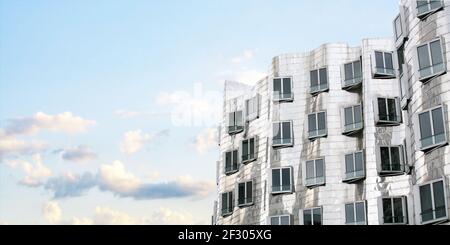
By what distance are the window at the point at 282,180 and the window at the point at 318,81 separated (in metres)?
6.06

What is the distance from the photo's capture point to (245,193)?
4941 centimetres

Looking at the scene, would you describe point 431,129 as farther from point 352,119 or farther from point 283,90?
point 283,90

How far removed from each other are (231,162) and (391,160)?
1561 centimetres

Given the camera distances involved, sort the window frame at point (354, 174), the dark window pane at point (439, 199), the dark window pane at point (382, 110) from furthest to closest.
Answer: the window frame at point (354, 174) → the dark window pane at point (382, 110) → the dark window pane at point (439, 199)

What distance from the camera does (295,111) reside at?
47.0 m

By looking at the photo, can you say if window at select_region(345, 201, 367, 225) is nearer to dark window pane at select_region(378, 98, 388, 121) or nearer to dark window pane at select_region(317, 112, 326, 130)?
dark window pane at select_region(378, 98, 388, 121)

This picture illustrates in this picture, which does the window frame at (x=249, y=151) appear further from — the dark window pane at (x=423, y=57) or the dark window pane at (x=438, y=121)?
the dark window pane at (x=438, y=121)

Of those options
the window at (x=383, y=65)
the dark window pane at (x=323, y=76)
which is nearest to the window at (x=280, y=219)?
the dark window pane at (x=323, y=76)

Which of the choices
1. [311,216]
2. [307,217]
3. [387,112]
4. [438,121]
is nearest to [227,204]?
[307,217]

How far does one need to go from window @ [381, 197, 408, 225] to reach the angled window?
1515cm

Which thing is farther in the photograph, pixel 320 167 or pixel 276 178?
pixel 276 178

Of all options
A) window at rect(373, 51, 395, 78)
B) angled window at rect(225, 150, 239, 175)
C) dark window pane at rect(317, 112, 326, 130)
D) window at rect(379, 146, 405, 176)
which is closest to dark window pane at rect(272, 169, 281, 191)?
dark window pane at rect(317, 112, 326, 130)

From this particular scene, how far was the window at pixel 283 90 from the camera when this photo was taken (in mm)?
47469
